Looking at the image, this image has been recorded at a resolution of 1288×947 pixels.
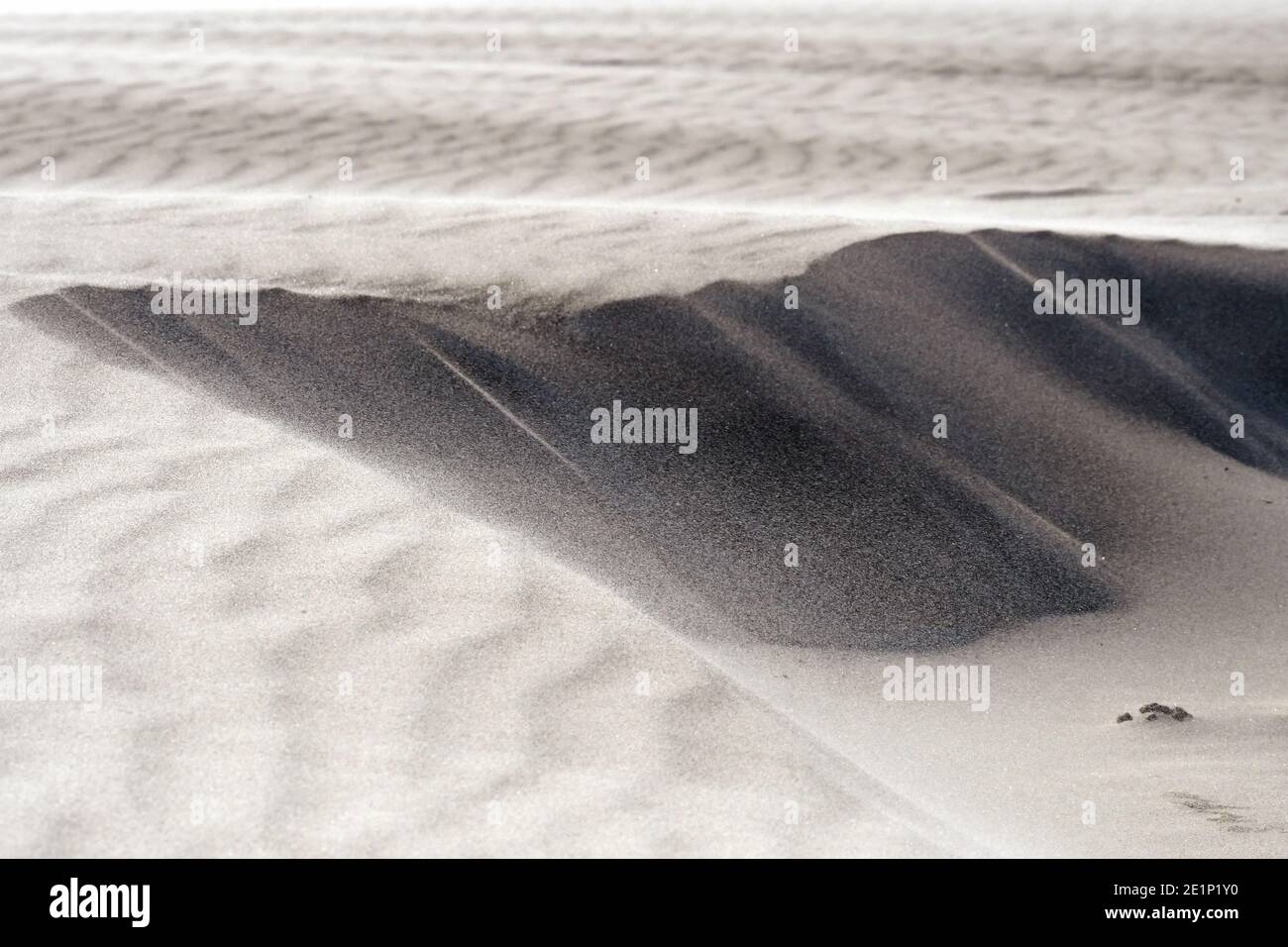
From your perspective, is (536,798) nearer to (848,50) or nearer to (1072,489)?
(1072,489)

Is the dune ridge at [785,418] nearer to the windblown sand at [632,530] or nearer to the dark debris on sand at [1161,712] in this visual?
the windblown sand at [632,530]

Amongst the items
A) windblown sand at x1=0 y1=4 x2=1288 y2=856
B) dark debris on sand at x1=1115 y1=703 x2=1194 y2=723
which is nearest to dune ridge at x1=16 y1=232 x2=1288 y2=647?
windblown sand at x1=0 y1=4 x2=1288 y2=856

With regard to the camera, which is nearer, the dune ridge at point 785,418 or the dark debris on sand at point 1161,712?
the dark debris on sand at point 1161,712

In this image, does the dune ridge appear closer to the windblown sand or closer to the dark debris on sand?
the windblown sand

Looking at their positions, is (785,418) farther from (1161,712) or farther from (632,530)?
(1161,712)

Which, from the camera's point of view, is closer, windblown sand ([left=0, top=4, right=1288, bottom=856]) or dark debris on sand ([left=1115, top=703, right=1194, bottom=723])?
windblown sand ([left=0, top=4, right=1288, bottom=856])

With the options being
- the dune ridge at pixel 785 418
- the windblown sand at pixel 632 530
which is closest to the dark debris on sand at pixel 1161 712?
the windblown sand at pixel 632 530

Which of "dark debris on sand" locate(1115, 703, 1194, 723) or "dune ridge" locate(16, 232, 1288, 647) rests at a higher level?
"dune ridge" locate(16, 232, 1288, 647)

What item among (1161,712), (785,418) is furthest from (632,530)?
(1161,712)

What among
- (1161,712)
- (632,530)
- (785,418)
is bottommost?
(1161,712)
